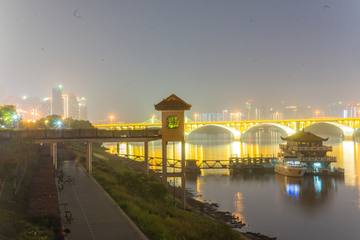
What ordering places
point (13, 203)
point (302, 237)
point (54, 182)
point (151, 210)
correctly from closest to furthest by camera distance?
1. point (13, 203)
2. point (151, 210)
3. point (54, 182)
4. point (302, 237)

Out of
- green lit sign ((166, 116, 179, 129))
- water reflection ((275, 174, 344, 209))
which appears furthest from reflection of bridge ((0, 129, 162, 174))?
water reflection ((275, 174, 344, 209))

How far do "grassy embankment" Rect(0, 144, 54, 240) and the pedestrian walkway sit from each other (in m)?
1.09

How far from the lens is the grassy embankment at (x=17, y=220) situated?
1051 cm

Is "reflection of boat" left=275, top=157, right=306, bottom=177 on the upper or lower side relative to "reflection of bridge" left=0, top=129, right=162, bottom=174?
lower

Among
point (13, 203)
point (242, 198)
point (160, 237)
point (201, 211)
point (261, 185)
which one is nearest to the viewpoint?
point (160, 237)

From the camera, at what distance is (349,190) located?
35375mm

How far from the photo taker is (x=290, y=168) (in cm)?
4219

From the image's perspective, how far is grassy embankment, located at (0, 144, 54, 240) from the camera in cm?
1051

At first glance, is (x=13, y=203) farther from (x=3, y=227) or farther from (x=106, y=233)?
(x=106, y=233)

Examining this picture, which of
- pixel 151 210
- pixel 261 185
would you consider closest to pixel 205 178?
pixel 261 185

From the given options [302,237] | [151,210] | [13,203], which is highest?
[13,203]

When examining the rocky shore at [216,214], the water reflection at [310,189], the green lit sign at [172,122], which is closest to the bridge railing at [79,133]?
the green lit sign at [172,122]

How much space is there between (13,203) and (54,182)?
4.62m

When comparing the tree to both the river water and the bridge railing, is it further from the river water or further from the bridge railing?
the river water
